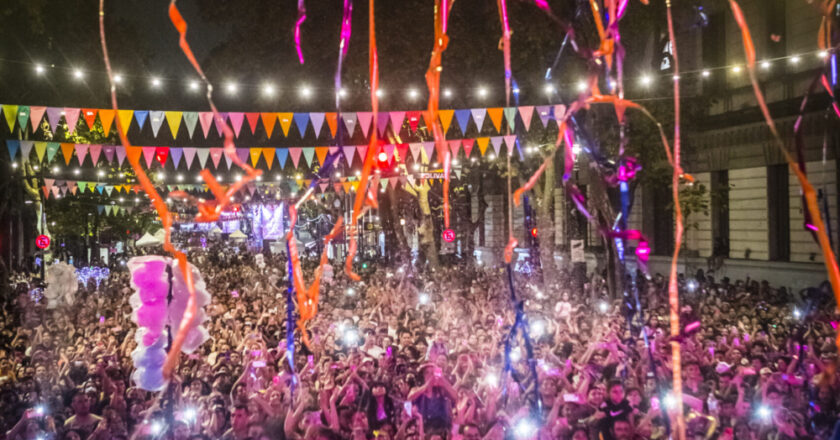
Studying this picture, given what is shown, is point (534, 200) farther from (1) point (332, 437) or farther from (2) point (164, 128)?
(2) point (164, 128)

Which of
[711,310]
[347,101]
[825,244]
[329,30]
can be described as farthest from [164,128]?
[825,244]

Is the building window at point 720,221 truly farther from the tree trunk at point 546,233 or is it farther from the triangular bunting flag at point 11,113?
the triangular bunting flag at point 11,113

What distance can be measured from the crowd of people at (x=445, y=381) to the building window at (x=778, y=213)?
5.91 meters

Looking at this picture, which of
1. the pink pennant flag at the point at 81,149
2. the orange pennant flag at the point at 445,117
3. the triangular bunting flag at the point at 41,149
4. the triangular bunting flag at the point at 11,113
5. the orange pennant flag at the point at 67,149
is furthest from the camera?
the pink pennant flag at the point at 81,149

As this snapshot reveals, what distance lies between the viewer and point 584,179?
87.5 ft

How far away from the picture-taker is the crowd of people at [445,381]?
6559 millimetres

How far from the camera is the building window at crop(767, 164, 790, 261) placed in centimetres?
1841

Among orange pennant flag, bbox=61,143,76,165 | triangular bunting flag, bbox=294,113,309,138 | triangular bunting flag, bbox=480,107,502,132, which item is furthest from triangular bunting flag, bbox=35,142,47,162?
triangular bunting flag, bbox=480,107,502,132

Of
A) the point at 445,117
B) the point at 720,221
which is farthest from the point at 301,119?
the point at 720,221

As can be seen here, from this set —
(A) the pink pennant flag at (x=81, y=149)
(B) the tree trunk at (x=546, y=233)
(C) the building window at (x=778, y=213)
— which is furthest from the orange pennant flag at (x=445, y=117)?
(C) the building window at (x=778, y=213)

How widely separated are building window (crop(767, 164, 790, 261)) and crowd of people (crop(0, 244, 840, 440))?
5908mm

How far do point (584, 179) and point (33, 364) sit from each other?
20.9 metres

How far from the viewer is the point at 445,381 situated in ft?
24.3

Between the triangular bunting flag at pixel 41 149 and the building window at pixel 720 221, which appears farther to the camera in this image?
the building window at pixel 720 221
